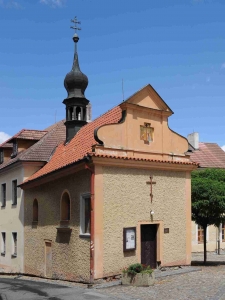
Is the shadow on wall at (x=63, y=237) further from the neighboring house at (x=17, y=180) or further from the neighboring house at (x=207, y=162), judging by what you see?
the neighboring house at (x=207, y=162)

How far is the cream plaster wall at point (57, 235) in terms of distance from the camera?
1656cm

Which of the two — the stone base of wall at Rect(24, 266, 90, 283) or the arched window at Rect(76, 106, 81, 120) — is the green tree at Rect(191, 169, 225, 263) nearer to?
the stone base of wall at Rect(24, 266, 90, 283)

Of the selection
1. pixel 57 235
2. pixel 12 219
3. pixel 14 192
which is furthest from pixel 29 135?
pixel 57 235

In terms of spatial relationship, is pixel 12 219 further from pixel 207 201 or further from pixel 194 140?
pixel 194 140

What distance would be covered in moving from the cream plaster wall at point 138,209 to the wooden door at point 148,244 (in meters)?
0.36

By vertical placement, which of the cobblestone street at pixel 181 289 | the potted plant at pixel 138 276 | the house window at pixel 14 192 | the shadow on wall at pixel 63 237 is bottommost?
the cobblestone street at pixel 181 289

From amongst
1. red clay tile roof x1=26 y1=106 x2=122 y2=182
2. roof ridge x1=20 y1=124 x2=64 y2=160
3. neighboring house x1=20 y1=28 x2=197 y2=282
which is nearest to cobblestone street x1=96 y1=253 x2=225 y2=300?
neighboring house x1=20 y1=28 x2=197 y2=282

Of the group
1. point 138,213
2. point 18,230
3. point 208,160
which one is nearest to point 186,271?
point 138,213

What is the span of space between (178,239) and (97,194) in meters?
4.91

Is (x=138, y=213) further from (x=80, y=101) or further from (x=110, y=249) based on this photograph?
(x=80, y=101)

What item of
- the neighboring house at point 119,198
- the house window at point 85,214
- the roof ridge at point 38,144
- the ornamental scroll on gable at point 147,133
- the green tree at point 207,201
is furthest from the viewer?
the roof ridge at point 38,144

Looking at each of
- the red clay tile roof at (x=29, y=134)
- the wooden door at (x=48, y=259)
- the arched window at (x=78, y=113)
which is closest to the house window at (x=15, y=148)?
the red clay tile roof at (x=29, y=134)

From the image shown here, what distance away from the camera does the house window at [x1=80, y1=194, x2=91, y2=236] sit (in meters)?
16.6

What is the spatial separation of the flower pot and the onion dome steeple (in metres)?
10.1
